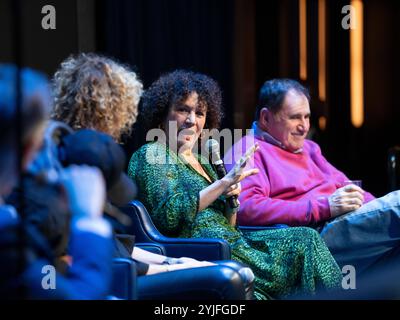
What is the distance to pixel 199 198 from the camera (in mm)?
3562

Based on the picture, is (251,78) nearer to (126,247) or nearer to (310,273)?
(310,273)

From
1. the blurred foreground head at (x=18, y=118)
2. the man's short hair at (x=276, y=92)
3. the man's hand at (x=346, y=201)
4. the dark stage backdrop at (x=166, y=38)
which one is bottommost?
the man's hand at (x=346, y=201)

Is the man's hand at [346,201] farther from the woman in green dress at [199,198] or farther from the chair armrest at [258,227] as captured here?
the woman in green dress at [199,198]

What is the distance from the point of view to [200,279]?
8.93 ft

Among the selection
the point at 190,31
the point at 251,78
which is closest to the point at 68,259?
the point at 190,31

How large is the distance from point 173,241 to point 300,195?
94 cm

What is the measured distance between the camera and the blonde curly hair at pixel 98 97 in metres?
2.63

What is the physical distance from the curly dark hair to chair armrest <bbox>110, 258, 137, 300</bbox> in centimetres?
125

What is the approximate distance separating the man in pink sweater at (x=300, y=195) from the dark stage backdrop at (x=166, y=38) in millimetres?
913

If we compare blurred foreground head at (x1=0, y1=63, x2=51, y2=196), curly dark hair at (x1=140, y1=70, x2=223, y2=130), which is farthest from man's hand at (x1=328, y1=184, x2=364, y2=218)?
blurred foreground head at (x1=0, y1=63, x2=51, y2=196)

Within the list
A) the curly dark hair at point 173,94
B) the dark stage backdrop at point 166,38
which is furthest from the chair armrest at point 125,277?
the dark stage backdrop at point 166,38

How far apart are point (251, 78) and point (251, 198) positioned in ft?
7.97

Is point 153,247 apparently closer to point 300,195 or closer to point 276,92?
point 300,195

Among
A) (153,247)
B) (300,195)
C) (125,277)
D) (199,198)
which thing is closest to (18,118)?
(125,277)
